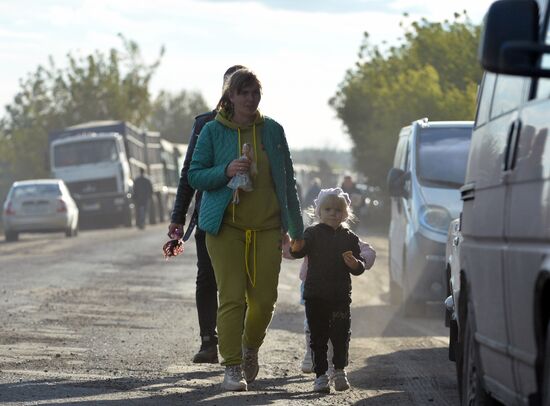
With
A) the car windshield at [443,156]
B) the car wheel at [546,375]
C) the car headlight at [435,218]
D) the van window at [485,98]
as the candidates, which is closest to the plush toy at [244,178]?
the van window at [485,98]

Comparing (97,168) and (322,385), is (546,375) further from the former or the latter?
(97,168)

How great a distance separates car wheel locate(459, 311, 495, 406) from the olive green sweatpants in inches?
73.2

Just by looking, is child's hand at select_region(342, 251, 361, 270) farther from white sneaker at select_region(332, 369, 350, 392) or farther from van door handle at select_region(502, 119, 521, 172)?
van door handle at select_region(502, 119, 521, 172)

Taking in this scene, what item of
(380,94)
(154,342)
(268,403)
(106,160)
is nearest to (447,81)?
(380,94)

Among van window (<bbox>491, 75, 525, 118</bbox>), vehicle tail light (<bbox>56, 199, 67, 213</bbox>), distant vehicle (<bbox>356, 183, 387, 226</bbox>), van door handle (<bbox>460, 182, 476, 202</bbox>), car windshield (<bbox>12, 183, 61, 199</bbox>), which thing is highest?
van window (<bbox>491, 75, 525, 118</bbox>)

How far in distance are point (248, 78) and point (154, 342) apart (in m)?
3.79

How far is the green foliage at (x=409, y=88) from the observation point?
5238 cm

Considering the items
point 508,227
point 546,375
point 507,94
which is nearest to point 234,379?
point 507,94

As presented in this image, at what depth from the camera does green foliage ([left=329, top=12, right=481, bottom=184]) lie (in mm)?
52375

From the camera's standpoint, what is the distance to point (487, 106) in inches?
275

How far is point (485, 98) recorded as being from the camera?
7.16 meters

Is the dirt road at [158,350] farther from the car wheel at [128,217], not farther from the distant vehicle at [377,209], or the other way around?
the distant vehicle at [377,209]

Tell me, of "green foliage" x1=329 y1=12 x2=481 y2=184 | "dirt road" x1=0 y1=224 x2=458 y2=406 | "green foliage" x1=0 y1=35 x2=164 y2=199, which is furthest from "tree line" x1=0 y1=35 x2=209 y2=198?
"dirt road" x1=0 y1=224 x2=458 y2=406

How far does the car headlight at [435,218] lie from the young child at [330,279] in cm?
654
